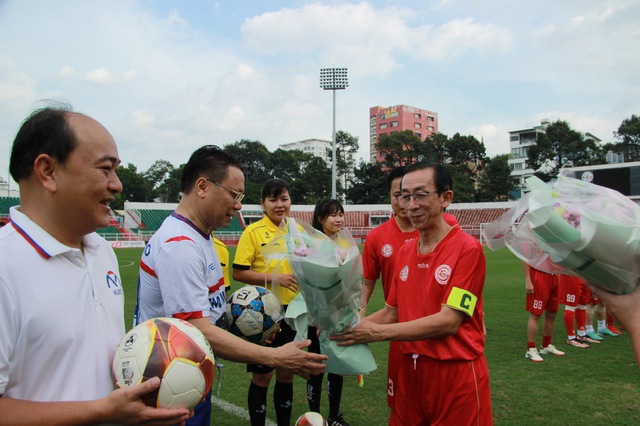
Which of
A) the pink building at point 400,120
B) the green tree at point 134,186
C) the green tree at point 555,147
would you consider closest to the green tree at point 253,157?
the green tree at point 134,186

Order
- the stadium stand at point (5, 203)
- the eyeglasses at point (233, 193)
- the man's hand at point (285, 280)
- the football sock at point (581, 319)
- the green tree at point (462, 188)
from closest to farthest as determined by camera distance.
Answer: the eyeglasses at point (233, 193)
the man's hand at point (285, 280)
the football sock at point (581, 319)
the stadium stand at point (5, 203)
the green tree at point (462, 188)

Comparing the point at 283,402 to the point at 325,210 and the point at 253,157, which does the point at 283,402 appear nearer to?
the point at 325,210

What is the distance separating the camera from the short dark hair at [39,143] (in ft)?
5.49

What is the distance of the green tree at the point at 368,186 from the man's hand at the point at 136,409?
62699 millimetres

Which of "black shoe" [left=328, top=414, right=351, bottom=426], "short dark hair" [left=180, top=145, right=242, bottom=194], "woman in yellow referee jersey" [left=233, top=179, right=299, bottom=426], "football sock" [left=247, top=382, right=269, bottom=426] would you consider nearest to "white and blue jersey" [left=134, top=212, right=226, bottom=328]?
"short dark hair" [left=180, top=145, right=242, bottom=194]

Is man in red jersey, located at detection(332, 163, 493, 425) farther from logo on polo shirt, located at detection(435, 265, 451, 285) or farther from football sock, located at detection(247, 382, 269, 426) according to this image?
football sock, located at detection(247, 382, 269, 426)

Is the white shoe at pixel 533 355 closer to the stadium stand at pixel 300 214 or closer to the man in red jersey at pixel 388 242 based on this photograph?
the man in red jersey at pixel 388 242

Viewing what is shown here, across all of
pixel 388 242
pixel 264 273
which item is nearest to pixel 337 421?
pixel 264 273

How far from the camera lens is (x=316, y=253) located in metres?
2.49

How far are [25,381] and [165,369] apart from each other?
45 centimetres

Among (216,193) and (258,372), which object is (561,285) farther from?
(216,193)

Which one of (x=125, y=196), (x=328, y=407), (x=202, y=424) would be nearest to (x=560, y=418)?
(x=328, y=407)

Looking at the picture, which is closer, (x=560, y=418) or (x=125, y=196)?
(x=560, y=418)

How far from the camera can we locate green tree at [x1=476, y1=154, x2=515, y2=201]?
5819cm
